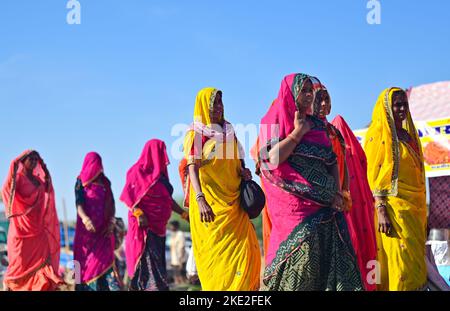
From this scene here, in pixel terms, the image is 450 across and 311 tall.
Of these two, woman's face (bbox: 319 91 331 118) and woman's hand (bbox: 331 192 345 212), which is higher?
woman's face (bbox: 319 91 331 118)

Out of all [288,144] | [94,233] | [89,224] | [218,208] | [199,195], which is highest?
[288,144]

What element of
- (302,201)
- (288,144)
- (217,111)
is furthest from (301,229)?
(217,111)

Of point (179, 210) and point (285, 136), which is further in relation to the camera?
point (179, 210)

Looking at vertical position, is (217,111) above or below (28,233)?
above

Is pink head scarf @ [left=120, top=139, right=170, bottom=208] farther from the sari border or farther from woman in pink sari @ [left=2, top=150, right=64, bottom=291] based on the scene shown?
the sari border

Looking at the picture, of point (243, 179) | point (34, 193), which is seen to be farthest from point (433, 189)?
point (34, 193)

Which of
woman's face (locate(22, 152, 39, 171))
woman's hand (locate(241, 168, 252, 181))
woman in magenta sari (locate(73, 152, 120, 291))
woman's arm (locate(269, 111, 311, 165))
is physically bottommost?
woman in magenta sari (locate(73, 152, 120, 291))

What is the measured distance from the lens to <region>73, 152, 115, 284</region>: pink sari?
33.2 ft

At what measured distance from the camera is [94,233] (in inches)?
401

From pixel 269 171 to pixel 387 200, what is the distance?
189cm

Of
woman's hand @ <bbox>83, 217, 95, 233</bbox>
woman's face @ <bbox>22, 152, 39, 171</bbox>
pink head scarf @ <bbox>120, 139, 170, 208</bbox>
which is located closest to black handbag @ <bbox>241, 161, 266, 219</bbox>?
pink head scarf @ <bbox>120, 139, 170, 208</bbox>

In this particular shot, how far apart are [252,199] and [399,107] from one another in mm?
1716

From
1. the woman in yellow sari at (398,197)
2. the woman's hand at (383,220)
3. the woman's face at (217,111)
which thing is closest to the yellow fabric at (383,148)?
the woman in yellow sari at (398,197)

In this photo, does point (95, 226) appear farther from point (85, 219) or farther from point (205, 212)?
point (205, 212)
